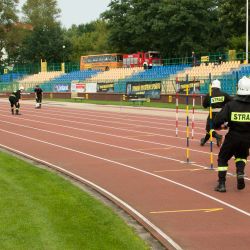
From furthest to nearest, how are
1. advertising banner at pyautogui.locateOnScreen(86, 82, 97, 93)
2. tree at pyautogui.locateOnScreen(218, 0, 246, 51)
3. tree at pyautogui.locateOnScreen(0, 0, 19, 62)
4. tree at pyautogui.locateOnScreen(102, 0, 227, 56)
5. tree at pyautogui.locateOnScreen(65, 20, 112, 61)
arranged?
tree at pyautogui.locateOnScreen(65, 20, 112, 61), tree at pyautogui.locateOnScreen(0, 0, 19, 62), tree at pyautogui.locateOnScreen(102, 0, 227, 56), tree at pyautogui.locateOnScreen(218, 0, 246, 51), advertising banner at pyautogui.locateOnScreen(86, 82, 97, 93)

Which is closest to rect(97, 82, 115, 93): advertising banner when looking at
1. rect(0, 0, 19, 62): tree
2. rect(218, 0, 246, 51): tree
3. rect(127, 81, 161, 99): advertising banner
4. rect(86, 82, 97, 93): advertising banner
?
rect(86, 82, 97, 93): advertising banner

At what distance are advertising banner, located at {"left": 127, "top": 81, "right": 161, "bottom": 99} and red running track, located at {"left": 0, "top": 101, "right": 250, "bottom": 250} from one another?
67.3 feet

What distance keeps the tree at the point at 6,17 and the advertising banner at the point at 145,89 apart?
56.1 m

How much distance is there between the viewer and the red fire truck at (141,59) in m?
63.6

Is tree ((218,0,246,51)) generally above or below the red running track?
above

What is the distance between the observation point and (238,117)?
9781mm

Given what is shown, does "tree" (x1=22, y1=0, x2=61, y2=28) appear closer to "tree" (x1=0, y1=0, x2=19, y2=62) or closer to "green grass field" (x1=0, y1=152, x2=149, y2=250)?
"tree" (x1=0, y1=0, x2=19, y2=62)

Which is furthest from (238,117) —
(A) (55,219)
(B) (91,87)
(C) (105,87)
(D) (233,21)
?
(D) (233,21)

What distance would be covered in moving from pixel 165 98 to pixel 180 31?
25470 mm

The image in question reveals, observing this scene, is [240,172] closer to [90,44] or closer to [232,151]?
[232,151]

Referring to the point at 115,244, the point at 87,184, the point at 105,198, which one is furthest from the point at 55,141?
the point at 115,244

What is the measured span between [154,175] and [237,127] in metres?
2.61

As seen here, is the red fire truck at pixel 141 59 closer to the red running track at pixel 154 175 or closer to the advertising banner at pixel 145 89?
the advertising banner at pixel 145 89

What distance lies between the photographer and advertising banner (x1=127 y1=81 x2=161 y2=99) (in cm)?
4434
